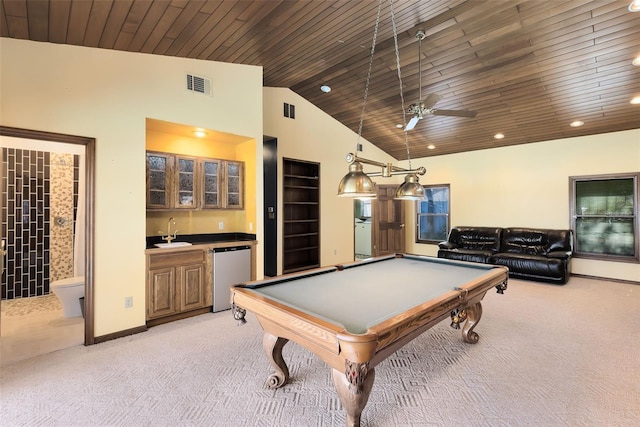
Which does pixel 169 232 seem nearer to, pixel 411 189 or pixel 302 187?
pixel 302 187

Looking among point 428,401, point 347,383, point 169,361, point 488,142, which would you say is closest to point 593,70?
point 488,142

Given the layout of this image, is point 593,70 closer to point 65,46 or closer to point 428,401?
point 428,401

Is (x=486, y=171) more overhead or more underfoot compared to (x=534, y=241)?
more overhead

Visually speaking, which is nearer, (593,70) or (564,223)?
(593,70)

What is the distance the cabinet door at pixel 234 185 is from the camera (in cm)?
411

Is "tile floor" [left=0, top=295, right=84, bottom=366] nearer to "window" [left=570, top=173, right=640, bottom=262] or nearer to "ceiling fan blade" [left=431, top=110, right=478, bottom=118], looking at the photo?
"ceiling fan blade" [left=431, top=110, right=478, bottom=118]

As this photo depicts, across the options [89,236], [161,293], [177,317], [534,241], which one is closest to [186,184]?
[89,236]

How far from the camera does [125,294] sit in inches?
121

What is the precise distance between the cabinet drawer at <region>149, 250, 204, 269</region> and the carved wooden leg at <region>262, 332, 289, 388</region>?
182cm

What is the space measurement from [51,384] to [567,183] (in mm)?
7820

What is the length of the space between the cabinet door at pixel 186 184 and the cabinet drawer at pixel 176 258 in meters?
0.61

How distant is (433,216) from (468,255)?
183cm

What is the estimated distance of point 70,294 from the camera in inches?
139

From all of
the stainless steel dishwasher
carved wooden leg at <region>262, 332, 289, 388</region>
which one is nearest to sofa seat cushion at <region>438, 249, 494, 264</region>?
the stainless steel dishwasher
